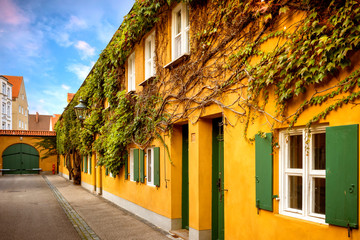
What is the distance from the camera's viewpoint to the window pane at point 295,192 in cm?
429

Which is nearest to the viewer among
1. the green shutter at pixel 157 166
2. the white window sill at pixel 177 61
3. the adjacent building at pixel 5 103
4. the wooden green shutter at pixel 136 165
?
the white window sill at pixel 177 61

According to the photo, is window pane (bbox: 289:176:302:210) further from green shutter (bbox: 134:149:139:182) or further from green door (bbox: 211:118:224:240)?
green shutter (bbox: 134:149:139:182)

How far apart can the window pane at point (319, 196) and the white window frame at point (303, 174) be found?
0.04m

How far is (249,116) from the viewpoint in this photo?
5.06 metres

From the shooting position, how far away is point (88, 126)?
16000mm

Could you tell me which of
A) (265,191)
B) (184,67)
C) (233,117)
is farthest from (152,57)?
(265,191)

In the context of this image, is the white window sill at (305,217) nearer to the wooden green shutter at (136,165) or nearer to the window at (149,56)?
the window at (149,56)

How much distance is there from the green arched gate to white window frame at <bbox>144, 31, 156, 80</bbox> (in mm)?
28403

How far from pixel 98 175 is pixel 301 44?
1351 centimetres

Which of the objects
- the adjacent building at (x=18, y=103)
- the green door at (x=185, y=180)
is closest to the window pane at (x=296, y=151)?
the green door at (x=185, y=180)

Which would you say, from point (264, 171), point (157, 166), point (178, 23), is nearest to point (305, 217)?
point (264, 171)

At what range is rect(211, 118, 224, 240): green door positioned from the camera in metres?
6.59

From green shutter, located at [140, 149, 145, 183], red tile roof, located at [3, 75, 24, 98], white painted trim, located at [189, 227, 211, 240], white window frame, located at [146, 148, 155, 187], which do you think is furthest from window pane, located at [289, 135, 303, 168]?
red tile roof, located at [3, 75, 24, 98]

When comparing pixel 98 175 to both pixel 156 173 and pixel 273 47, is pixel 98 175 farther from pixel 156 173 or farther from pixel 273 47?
pixel 273 47
